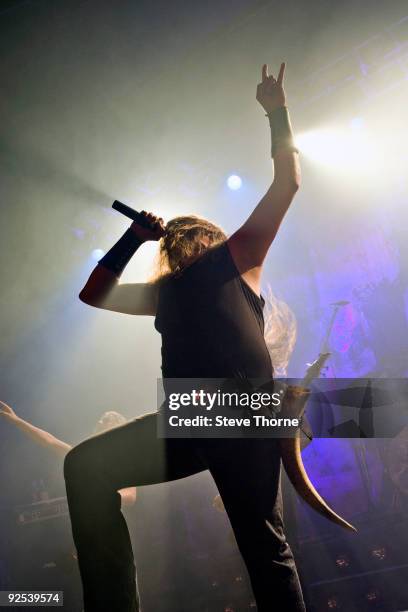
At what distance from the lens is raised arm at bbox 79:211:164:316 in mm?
1740

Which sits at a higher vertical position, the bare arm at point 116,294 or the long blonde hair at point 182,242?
the long blonde hair at point 182,242

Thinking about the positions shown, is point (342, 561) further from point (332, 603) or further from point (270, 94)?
point (270, 94)

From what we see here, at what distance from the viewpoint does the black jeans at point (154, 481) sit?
1.24 meters

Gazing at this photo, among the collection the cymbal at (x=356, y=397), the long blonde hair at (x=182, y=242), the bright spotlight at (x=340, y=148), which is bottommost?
the long blonde hair at (x=182, y=242)

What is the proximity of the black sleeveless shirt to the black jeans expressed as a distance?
9.7 inches

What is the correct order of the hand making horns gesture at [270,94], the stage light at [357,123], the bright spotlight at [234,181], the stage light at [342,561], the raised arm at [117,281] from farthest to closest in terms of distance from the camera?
the bright spotlight at [234,181]
the stage light at [357,123]
the stage light at [342,561]
the hand making horns gesture at [270,94]
the raised arm at [117,281]

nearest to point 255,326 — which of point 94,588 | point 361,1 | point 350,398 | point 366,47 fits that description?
point 94,588

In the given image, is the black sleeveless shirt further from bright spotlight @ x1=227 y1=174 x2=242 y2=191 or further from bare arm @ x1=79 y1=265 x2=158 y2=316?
bright spotlight @ x1=227 y1=174 x2=242 y2=191

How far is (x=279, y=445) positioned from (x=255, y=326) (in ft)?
1.48

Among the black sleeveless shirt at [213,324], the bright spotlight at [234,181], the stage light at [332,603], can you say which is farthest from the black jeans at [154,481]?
the bright spotlight at [234,181]

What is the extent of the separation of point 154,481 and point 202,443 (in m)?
0.23

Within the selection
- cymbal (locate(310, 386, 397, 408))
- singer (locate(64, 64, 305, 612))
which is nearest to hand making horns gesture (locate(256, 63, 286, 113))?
singer (locate(64, 64, 305, 612))

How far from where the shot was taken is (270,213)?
5.15 ft

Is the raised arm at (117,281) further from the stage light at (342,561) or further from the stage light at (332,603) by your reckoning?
the stage light at (342,561)
